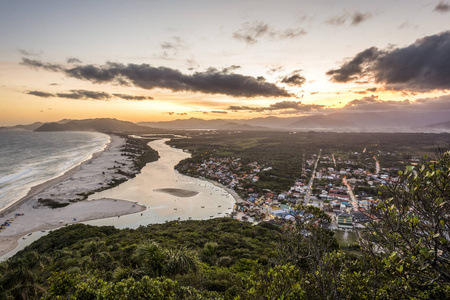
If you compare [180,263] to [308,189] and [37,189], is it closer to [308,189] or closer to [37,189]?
[308,189]

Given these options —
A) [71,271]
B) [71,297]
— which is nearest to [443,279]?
[71,297]

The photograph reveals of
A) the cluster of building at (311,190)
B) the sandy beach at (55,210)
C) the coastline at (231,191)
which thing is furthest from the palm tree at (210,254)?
the coastline at (231,191)

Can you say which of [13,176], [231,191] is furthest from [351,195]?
[13,176]

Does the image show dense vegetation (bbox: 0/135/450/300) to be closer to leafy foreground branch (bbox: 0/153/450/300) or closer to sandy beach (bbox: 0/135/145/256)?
leafy foreground branch (bbox: 0/153/450/300)

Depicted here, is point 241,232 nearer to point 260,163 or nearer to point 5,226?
point 5,226

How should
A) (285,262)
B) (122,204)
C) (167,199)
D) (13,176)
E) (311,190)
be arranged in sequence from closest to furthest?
1. (285,262)
2. (122,204)
3. (167,199)
4. (311,190)
5. (13,176)

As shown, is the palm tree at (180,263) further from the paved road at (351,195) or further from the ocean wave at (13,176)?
the ocean wave at (13,176)

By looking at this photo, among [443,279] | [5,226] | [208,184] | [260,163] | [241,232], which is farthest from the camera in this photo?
[260,163]
